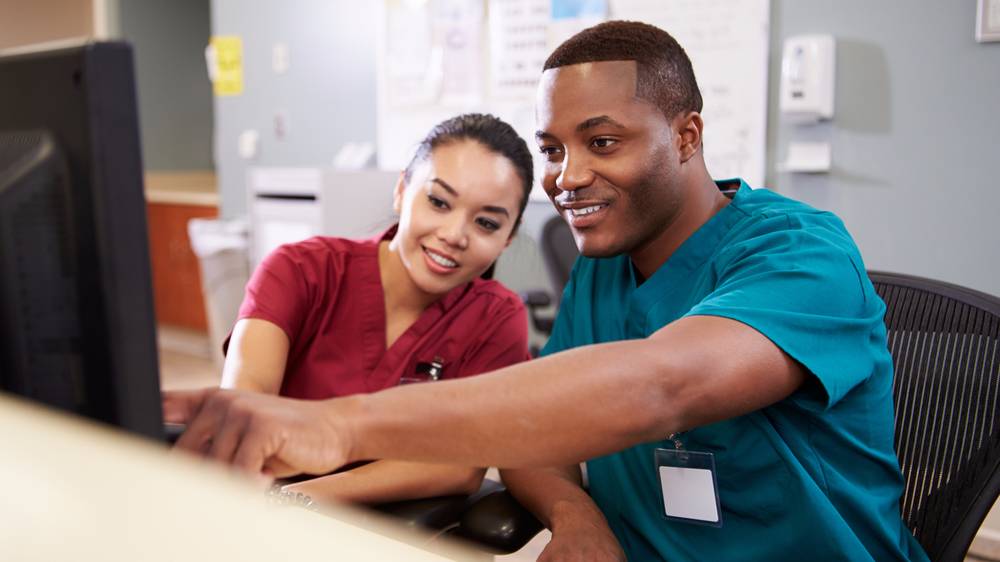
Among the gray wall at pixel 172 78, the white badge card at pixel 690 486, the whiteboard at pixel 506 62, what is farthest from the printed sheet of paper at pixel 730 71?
the gray wall at pixel 172 78

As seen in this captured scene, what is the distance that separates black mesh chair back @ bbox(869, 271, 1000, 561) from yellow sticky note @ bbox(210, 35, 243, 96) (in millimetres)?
3783

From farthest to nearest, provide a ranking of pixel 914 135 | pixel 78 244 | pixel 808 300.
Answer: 1. pixel 914 135
2. pixel 808 300
3. pixel 78 244

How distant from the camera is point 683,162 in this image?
1115 millimetres

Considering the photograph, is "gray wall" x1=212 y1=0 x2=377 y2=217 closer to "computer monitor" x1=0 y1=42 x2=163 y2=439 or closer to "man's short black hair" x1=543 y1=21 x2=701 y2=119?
"man's short black hair" x1=543 y1=21 x2=701 y2=119

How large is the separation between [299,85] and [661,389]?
363cm

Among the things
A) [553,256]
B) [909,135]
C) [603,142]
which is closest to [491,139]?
[603,142]

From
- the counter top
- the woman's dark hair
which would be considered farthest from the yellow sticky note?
the woman's dark hair

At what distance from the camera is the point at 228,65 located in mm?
4340

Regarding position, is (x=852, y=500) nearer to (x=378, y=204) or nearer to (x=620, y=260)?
(x=620, y=260)

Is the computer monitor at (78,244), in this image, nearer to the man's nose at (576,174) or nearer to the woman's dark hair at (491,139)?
the man's nose at (576,174)

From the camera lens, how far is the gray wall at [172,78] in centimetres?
529

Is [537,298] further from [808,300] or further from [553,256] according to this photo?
[808,300]

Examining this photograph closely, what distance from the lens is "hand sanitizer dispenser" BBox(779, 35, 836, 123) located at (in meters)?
2.54

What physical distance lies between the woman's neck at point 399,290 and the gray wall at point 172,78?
14.2 feet
